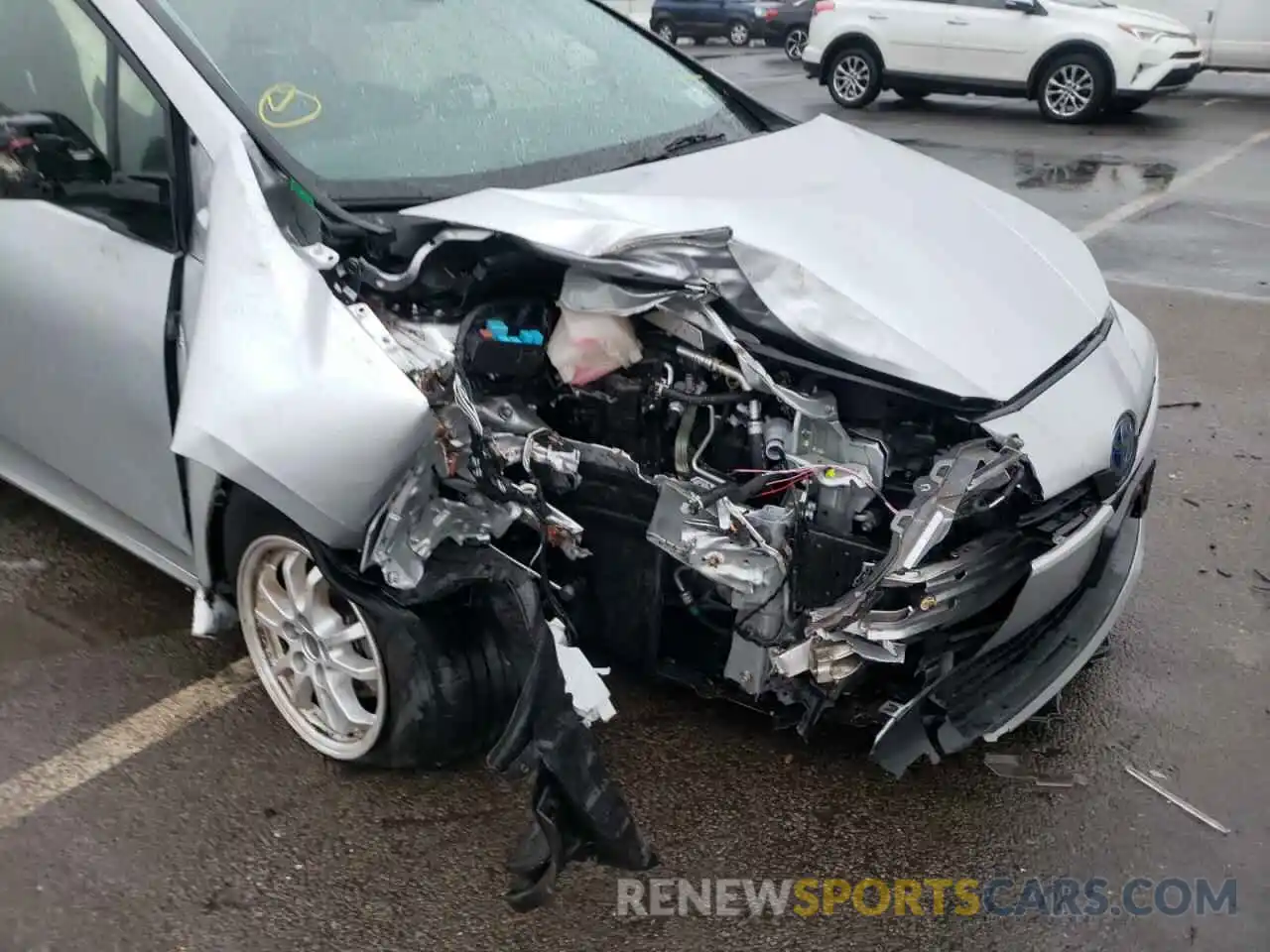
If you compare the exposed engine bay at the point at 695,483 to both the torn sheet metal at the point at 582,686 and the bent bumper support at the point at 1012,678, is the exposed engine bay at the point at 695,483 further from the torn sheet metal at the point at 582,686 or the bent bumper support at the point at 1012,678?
the torn sheet metal at the point at 582,686

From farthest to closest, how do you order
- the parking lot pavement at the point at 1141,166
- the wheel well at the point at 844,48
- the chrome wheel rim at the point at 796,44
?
the chrome wheel rim at the point at 796,44 < the wheel well at the point at 844,48 < the parking lot pavement at the point at 1141,166

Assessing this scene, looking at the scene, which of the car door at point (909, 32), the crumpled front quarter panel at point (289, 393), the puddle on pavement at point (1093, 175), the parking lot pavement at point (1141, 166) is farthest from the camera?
the car door at point (909, 32)

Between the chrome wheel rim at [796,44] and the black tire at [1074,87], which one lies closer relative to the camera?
Result: the black tire at [1074,87]

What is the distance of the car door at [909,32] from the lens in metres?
12.4

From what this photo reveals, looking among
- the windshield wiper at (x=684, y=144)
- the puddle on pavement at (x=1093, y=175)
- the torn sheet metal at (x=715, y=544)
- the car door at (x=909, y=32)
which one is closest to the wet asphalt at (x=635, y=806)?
the windshield wiper at (x=684, y=144)

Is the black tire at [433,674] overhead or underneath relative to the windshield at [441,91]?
underneath

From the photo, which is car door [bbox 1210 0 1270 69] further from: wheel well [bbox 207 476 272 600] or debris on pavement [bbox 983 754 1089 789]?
wheel well [bbox 207 476 272 600]

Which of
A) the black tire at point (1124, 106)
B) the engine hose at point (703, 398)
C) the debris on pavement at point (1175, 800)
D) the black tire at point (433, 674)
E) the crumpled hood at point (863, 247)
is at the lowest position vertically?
the debris on pavement at point (1175, 800)

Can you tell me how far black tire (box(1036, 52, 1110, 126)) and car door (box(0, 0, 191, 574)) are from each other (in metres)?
11.0

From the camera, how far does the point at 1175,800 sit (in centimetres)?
275

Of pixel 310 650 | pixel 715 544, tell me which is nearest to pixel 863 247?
pixel 715 544

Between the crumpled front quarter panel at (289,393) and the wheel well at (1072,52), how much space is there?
11.2 meters

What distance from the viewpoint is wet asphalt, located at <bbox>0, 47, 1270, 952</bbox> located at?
2.42m

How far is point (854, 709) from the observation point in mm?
2549
